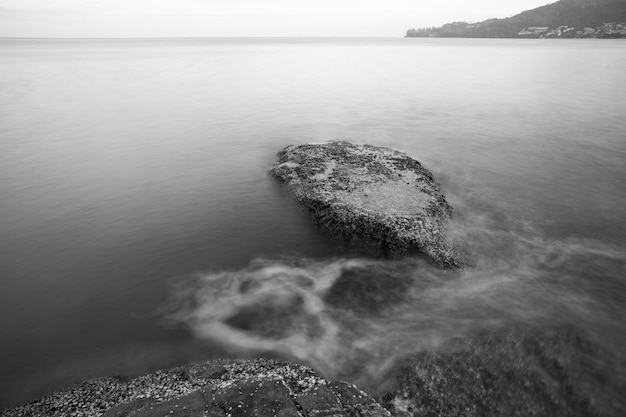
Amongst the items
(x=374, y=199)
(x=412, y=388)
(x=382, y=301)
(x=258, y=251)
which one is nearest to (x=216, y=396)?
(x=412, y=388)

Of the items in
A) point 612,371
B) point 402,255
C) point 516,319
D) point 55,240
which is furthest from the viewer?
point 55,240

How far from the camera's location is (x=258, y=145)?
31141 millimetres

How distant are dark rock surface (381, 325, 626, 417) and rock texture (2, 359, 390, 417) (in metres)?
1.94

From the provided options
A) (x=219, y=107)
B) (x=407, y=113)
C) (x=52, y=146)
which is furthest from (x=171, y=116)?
(x=407, y=113)

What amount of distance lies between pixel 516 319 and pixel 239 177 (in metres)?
17.6

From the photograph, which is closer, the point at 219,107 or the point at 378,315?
the point at 378,315

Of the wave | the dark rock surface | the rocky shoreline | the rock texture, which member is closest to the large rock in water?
the wave

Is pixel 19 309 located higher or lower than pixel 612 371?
higher

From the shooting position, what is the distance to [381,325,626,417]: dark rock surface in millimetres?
9344

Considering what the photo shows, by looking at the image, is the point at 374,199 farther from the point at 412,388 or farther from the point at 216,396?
the point at 216,396

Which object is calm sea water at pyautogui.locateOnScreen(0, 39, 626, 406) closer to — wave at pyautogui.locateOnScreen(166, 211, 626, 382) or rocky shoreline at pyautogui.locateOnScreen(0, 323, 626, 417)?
wave at pyautogui.locateOnScreen(166, 211, 626, 382)

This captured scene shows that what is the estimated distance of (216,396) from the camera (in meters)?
8.16

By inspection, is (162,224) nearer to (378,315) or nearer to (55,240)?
(55,240)

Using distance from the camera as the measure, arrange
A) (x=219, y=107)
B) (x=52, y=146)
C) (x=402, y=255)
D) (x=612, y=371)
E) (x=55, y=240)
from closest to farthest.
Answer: (x=612, y=371), (x=402, y=255), (x=55, y=240), (x=52, y=146), (x=219, y=107)
